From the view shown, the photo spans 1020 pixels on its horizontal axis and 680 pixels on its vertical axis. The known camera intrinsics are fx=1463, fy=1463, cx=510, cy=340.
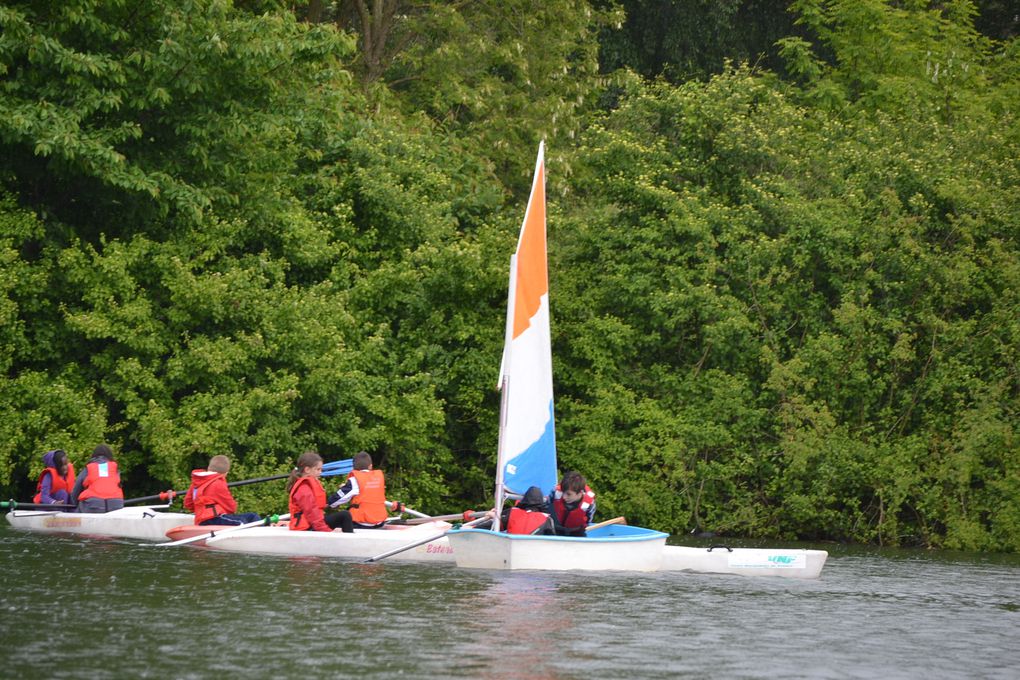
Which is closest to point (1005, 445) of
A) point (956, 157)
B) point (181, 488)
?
point (956, 157)

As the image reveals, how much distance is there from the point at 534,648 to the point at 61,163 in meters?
15.5

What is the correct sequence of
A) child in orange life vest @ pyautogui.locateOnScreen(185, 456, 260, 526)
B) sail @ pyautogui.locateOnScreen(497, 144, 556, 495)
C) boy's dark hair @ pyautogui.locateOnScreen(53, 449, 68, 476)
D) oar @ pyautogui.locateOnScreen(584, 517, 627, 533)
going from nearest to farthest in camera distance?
1. sail @ pyautogui.locateOnScreen(497, 144, 556, 495)
2. oar @ pyautogui.locateOnScreen(584, 517, 627, 533)
3. child in orange life vest @ pyautogui.locateOnScreen(185, 456, 260, 526)
4. boy's dark hair @ pyautogui.locateOnScreen(53, 449, 68, 476)

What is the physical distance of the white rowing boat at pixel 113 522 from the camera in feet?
70.0

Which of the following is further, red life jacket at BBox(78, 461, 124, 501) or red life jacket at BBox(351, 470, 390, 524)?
red life jacket at BBox(78, 461, 124, 501)

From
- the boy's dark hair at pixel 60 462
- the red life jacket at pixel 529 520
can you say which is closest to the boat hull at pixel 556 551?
the red life jacket at pixel 529 520

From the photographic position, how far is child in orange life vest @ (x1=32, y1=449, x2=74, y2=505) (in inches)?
890

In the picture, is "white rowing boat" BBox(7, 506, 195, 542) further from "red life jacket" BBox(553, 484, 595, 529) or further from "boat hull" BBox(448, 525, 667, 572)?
"red life jacket" BBox(553, 484, 595, 529)

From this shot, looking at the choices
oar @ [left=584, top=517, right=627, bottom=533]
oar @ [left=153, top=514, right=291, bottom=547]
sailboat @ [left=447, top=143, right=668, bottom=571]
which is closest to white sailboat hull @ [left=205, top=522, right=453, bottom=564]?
oar @ [left=153, top=514, right=291, bottom=547]

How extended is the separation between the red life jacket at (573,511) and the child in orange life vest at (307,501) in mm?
3220

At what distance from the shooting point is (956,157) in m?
28.7

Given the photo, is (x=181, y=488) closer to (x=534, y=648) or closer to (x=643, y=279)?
(x=643, y=279)

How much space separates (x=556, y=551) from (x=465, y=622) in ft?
13.6

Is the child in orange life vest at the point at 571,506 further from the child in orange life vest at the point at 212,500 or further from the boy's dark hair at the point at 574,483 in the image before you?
the child in orange life vest at the point at 212,500

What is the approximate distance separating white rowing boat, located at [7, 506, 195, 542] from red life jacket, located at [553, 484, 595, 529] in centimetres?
642
